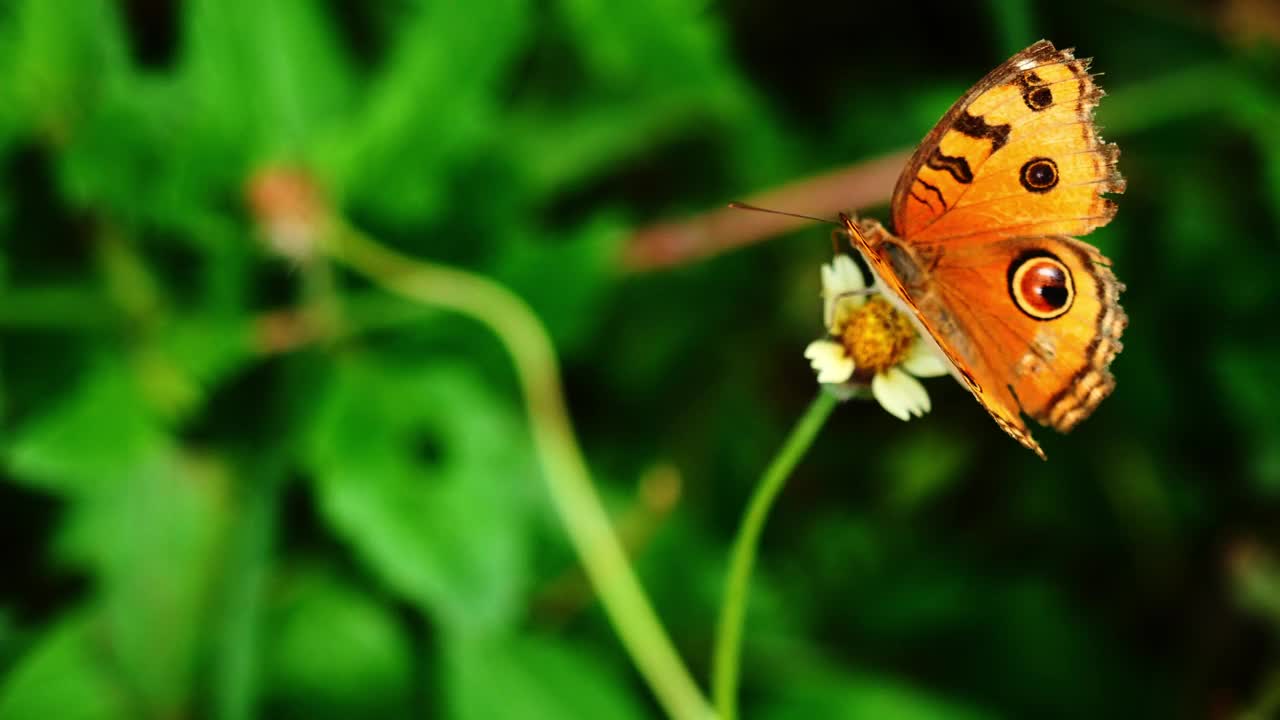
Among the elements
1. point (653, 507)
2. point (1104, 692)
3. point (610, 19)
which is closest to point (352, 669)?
point (653, 507)

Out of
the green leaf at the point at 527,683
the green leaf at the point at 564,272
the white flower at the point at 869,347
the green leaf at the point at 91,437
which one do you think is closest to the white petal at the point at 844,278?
the white flower at the point at 869,347

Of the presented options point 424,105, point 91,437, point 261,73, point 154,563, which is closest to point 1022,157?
point 424,105

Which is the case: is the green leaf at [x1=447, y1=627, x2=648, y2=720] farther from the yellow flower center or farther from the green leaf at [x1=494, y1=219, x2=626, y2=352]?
the yellow flower center

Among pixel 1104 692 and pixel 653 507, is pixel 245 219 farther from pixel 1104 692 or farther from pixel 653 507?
pixel 1104 692

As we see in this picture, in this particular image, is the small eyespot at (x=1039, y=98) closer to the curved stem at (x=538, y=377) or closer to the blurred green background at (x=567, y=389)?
the blurred green background at (x=567, y=389)

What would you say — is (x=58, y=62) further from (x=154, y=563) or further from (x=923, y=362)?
(x=923, y=362)
